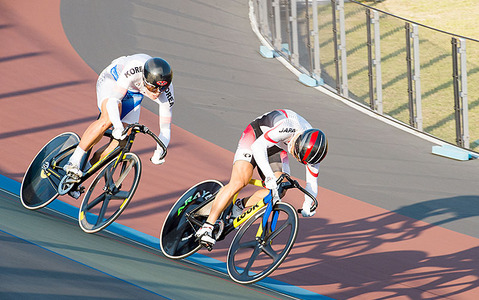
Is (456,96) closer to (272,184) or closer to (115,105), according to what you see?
(272,184)

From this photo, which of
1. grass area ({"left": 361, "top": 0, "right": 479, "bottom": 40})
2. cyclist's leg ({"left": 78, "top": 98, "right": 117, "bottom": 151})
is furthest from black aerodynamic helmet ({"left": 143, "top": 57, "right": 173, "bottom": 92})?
grass area ({"left": 361, "top": 0, "right": 479, "bottom": 40})

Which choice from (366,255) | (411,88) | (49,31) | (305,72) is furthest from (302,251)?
(49,31)

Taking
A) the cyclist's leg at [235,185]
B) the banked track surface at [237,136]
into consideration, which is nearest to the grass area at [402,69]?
the banked track surface at [237,136]

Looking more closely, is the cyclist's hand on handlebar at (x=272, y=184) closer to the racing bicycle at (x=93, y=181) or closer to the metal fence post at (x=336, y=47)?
the racing bicycle at (x=93, y=181)

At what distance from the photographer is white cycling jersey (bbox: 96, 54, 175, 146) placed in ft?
18.4

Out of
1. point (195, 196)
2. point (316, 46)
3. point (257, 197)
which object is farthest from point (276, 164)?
point (316, 46)

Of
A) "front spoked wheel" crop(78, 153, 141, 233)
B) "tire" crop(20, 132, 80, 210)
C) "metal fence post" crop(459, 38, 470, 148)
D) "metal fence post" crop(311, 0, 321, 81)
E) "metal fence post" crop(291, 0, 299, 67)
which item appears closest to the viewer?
"front spoked wheel" crop(78, 153, 141, 233)

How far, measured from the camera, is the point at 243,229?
17.9 ft

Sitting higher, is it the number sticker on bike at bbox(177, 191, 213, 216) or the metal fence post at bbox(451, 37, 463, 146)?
the metal fence post at bbox(451, 37, 463, 146)

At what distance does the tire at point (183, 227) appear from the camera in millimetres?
5785

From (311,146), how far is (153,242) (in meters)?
2.43

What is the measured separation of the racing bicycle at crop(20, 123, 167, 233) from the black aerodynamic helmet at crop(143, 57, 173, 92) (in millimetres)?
418

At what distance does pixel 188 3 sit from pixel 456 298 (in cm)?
1121

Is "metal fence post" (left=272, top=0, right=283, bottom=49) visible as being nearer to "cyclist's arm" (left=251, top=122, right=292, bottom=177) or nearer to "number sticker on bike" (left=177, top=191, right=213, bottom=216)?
"number sticker on bike" (left=177, top=191, right=213, bottom=216)
